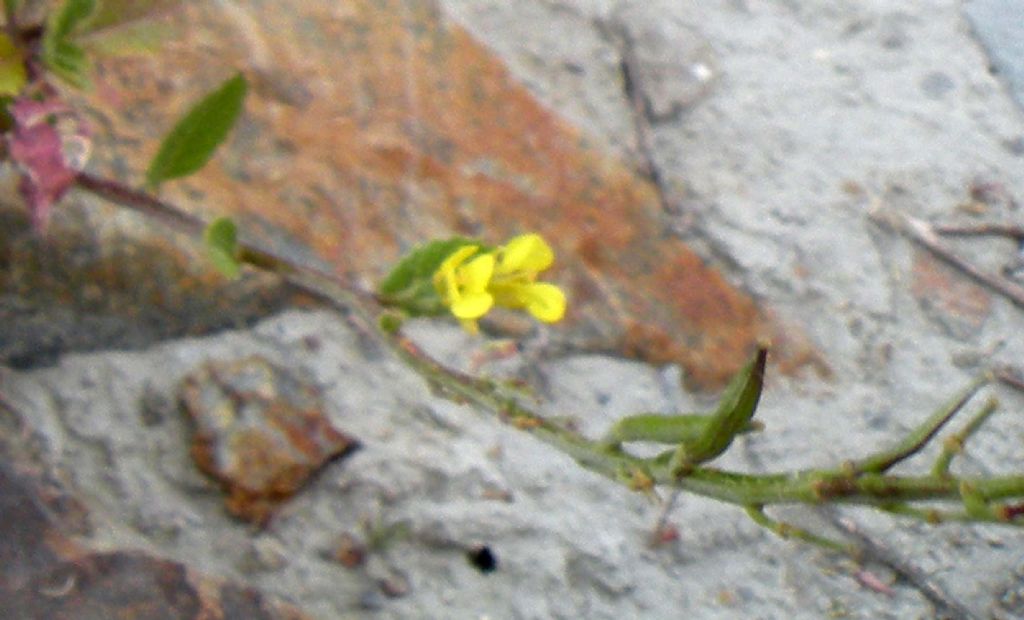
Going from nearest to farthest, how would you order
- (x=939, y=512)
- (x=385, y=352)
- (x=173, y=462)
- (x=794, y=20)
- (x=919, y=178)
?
(x=939, y=512) < (x=173, y=462) < (x=385, y=352) < (x=919, y=178) < (x=794, y=20)

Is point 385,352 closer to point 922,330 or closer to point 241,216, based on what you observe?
point 241,216

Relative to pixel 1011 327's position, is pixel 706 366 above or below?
below

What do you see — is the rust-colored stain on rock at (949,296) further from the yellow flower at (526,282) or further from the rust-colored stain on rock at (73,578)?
the rust-colored stain on rock at (73,578)

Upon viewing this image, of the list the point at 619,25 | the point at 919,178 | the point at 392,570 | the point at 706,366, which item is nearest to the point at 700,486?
the point at 392,570

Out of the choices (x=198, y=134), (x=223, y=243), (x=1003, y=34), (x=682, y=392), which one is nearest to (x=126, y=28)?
(x=198, y=134)

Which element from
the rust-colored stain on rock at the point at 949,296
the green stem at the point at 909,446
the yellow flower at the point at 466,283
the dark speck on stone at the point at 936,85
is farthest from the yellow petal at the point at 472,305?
the dark speck on stone at the point at 936,85

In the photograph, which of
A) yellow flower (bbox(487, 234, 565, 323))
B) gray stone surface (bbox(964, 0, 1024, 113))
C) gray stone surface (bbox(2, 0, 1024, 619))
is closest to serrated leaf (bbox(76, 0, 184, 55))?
gray stone surface (bbox(2, 0, 1024, 619))
